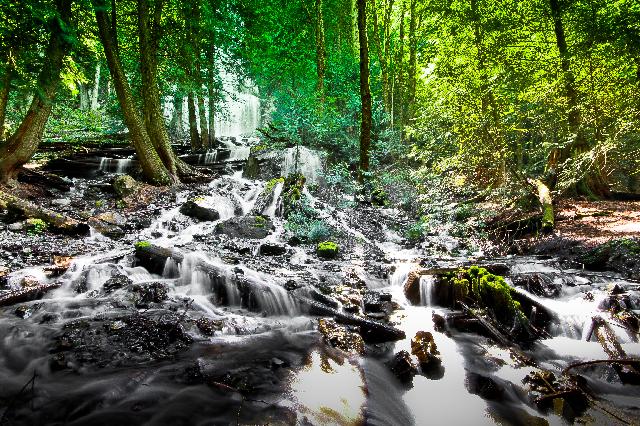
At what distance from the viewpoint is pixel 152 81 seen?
11.7m

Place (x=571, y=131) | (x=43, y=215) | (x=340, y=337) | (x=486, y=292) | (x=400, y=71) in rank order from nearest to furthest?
(x=340, y=337) → (x=486, y=292) → (x=43, y=215) → (x=571, y=131) → (x=400, y=71)

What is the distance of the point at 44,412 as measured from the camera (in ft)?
8.25

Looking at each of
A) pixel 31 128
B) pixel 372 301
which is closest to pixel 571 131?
pixel 372 301

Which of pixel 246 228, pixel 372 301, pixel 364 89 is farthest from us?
pixel 364 89

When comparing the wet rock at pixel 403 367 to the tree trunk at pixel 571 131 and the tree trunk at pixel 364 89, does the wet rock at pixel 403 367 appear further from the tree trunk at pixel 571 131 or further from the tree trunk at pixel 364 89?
the tree trunk at pixel 364 89

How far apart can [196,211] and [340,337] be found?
24.5 feet

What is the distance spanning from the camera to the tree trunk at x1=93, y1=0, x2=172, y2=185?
10055 mm

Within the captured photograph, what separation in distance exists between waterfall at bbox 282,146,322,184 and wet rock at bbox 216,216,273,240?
635cm

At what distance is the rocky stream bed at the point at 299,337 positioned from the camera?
2.77m

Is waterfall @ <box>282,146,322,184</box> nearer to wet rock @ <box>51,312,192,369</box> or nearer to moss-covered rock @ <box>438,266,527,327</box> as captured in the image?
moss-covered rock @ <box>438,266,527,327</box>

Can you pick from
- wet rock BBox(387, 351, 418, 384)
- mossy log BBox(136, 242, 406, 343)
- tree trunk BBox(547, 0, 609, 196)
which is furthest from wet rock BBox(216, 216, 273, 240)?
tree trunk BBox(547, 0, 609, 196)

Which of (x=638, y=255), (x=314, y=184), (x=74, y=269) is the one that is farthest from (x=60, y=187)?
(x=638, y=255)

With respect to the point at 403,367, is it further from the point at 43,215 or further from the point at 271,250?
the point at 43,215

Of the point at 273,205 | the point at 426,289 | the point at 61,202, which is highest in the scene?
the point at 61,202
